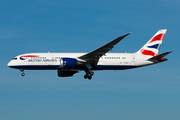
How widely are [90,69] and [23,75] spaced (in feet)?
33.0

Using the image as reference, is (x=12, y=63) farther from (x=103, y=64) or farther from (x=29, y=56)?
(x=103, y=64)

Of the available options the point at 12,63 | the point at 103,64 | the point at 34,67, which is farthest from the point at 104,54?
the point at 12,63

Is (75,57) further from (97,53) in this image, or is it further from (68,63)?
(97,53)

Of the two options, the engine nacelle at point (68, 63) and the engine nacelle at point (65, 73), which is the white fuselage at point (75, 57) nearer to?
the engine nacelle at point (68, 63)

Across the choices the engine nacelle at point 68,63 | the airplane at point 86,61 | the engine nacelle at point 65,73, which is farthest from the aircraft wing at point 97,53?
the engine nacelle at point 65,73

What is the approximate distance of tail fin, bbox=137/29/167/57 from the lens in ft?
162

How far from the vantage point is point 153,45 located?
50.3 metres

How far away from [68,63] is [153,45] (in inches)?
627

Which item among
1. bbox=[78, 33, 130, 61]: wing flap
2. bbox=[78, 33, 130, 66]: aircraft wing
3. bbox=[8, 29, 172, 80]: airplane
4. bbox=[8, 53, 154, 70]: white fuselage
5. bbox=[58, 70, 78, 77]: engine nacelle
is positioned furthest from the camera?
bbox=[58, 70, 78, 77]: engine nacelle

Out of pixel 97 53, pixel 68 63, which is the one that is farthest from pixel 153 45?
pixel 68 63

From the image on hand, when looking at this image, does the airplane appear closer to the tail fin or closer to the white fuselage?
the white fuselage

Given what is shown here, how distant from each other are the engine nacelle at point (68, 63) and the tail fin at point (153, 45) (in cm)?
1234

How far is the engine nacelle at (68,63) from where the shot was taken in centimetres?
4253

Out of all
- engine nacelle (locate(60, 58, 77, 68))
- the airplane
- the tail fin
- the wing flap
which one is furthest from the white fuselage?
the wing flap
